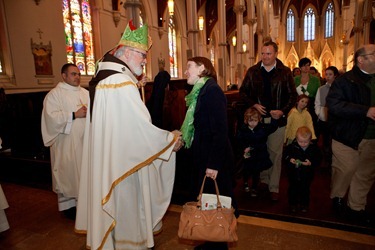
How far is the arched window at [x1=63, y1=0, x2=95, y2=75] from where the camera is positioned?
9.82 meters

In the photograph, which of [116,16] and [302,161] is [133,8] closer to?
[302,161]

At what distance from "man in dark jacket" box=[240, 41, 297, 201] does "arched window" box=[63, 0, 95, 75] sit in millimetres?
8527

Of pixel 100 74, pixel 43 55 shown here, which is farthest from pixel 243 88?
pixel 43 55

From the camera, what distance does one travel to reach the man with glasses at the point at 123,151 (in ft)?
6.30

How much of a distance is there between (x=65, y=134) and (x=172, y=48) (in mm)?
14438

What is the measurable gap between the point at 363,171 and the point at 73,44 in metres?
10.2

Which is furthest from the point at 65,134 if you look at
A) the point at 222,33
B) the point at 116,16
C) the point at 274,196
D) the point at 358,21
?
the point at 358,21

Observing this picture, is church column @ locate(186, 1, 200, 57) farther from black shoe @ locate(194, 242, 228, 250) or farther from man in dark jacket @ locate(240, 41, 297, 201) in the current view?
black shoe @ locate(194, 242, 228, 250)

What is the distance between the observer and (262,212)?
317 centimetres

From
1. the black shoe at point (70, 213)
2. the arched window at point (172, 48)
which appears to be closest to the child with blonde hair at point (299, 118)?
the black shoe at point (70, 213)

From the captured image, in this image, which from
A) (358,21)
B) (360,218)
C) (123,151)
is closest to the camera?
(123,151)

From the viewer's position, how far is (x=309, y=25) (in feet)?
105

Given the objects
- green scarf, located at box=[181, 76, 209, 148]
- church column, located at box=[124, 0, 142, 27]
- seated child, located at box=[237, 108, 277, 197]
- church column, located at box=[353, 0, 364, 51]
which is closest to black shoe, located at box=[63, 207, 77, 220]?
green scarf, located at box=[181, 76, 209, 148]

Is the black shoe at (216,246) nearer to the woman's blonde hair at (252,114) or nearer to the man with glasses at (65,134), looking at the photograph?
the woman's blonde hair at (252,114)
